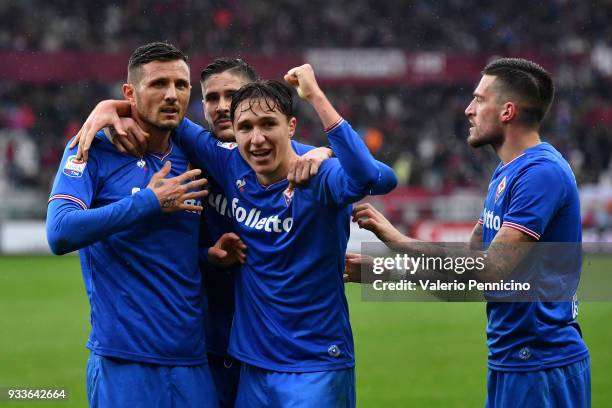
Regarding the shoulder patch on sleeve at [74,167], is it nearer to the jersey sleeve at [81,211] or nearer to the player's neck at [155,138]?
the jersey sleeve at [81,211]

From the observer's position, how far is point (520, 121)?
4.61 m

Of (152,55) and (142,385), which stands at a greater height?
(152,55)

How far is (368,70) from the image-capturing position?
27594 mm

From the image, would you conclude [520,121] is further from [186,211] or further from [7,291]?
[7,291]

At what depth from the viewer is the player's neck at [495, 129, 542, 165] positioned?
4.56m

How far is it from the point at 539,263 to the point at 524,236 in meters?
0.21

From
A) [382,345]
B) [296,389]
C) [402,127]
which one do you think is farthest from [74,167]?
[402,127]

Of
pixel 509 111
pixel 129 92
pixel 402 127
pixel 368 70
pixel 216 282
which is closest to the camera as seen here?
pixel 509 111

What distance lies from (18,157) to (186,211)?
19424 millimetres

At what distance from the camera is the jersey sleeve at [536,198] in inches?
168

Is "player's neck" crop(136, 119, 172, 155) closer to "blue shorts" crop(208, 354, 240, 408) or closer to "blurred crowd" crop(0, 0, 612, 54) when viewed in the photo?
"blue shorts" crop(208, 354, 240, 408)

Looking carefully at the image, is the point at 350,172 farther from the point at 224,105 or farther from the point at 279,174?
the point at 224,105

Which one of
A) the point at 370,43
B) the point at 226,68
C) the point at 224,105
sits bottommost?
the point at 224,105

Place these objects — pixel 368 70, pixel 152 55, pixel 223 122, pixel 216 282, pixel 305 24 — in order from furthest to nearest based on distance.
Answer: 1. pixel 305 24
2. pixel 368 70
3. pixel 223 122
4. pixel 216 282
5. pixel 152 55
